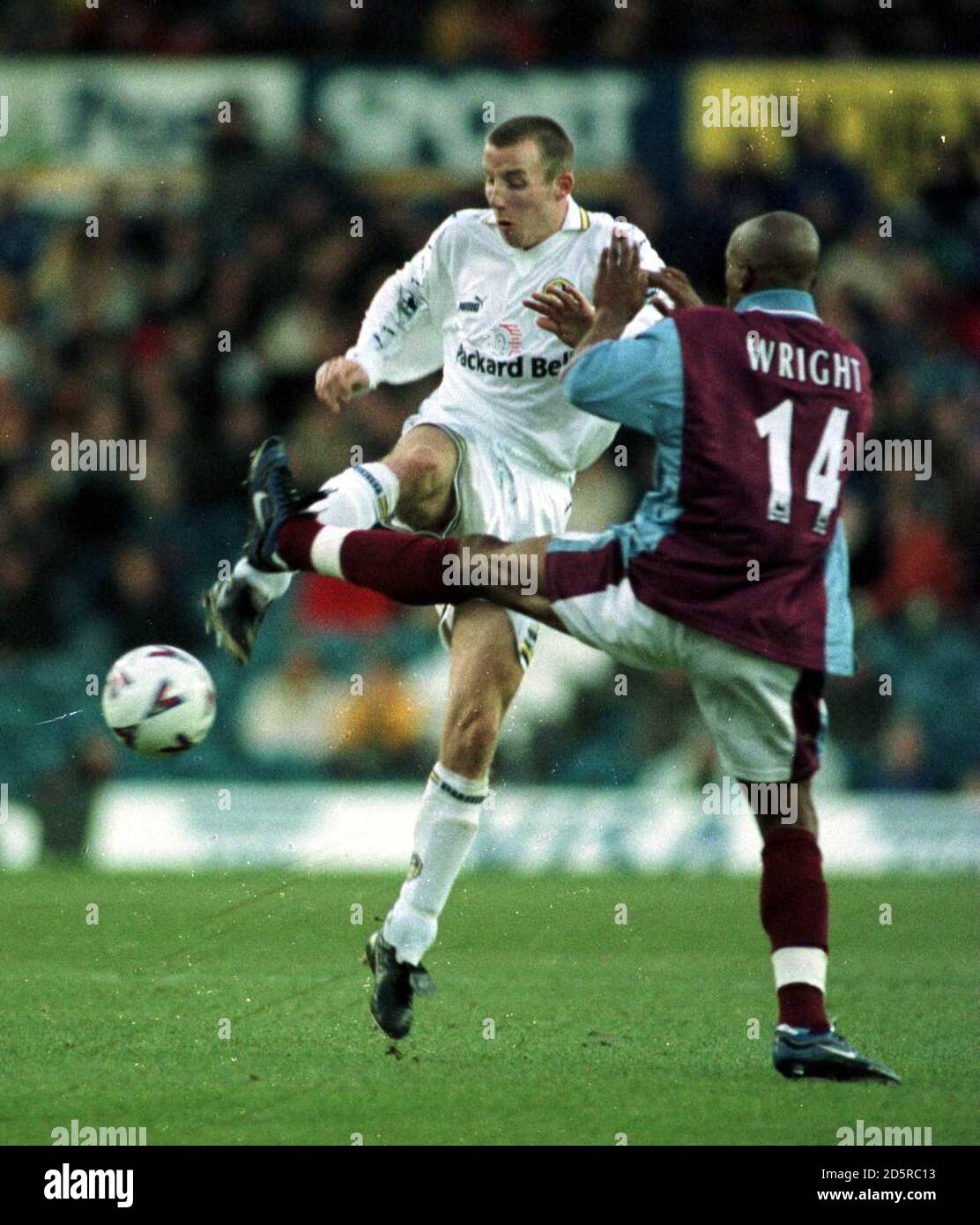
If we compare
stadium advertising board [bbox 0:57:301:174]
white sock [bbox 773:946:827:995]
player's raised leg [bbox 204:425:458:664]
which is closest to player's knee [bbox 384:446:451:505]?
player's raised leg [bbox 204:425:458:664]

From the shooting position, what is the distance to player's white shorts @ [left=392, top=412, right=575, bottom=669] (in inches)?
258

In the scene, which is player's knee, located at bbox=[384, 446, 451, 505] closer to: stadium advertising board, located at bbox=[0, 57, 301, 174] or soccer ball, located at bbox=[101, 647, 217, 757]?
soccer ball, located at bbox=[101, 647, 217, 757]

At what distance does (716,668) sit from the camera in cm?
543

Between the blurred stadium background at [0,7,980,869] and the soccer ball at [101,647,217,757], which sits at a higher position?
the blurred stadium background at [0,7,980,869]

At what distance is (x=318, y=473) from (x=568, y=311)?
Result: 23.6ft

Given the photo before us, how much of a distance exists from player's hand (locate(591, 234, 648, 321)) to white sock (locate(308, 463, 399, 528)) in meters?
0.97

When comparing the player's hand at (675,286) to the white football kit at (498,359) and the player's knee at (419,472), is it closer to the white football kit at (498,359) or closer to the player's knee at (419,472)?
the white football kit at (498,359)

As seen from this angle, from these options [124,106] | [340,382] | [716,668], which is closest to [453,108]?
[124,106]

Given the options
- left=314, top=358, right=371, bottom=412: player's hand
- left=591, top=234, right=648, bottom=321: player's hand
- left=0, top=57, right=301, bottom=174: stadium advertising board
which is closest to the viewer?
left=591, top=234, right=648, bottom=321: player's hand

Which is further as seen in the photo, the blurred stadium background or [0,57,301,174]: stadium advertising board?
[0,57,301,174]: stadium advertising board

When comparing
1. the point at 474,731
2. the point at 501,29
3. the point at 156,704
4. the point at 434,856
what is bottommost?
the point at 434,856

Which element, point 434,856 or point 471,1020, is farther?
point 471,1020

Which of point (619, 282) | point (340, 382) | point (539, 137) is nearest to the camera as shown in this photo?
point (619, 282)

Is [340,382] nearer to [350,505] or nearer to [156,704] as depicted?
[350,505]
